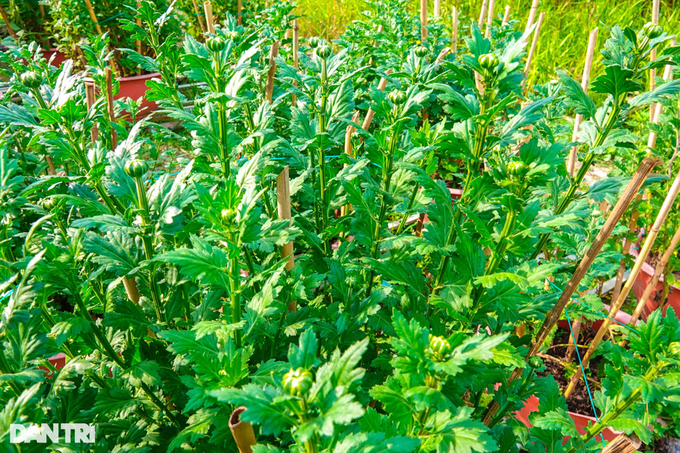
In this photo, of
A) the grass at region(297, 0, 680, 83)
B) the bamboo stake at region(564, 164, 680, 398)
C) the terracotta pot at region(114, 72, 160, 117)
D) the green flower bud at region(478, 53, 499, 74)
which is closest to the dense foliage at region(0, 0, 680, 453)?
the green flower bud at region(478, 53, 499, 74)

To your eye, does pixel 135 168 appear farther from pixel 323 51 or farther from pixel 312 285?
pixel 323 51

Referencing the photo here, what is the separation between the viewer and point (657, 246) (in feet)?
9.31

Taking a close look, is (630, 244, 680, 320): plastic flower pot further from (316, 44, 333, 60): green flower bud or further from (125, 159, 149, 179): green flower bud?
(125, 159, 149, 179): green flower bud

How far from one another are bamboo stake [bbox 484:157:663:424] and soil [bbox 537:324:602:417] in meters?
1.01

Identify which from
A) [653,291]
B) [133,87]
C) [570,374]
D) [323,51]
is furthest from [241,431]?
[133,87]

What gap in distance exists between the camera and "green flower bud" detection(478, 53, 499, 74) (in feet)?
3.81

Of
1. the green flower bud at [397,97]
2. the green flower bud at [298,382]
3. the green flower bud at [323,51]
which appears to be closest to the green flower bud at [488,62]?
the green flower bud at [397,97]

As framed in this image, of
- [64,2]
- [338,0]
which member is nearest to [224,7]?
[64,2]

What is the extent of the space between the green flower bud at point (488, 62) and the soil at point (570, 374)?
1.65m

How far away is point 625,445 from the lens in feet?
3.99

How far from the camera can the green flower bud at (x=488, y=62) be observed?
1.16 m

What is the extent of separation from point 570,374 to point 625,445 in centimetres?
132

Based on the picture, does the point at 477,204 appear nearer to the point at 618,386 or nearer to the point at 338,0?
the point at 618,386

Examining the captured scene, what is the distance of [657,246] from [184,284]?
2790mm
